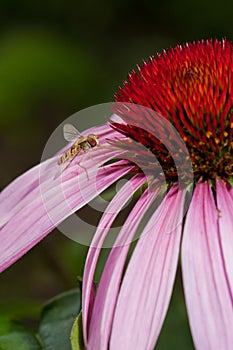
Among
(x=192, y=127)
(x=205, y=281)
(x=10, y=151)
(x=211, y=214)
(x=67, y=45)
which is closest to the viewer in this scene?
(x=205, y=281)

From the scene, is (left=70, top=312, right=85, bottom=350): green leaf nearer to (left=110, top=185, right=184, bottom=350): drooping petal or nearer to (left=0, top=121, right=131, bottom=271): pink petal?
(left=110, top=185, right=184, bottom=350): drooping petal

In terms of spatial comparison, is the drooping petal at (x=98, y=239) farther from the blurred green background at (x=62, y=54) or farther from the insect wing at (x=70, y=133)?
the blurred green background at (x=62, y=54)

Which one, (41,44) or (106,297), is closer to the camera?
(106,297)

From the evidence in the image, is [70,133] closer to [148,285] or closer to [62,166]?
[62,166]

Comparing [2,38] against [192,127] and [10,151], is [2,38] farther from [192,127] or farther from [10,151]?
[192,127]

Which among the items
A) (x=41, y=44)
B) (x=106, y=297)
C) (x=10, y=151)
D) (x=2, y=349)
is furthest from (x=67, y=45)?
(x=106, y=297)

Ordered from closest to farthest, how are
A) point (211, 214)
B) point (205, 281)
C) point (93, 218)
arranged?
point (205, 281)
point (211, 214)
point (93, 218)

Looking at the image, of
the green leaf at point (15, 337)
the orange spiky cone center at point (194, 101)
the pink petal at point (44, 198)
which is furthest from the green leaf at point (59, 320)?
the orange spiky cone center at point (194, 101)
